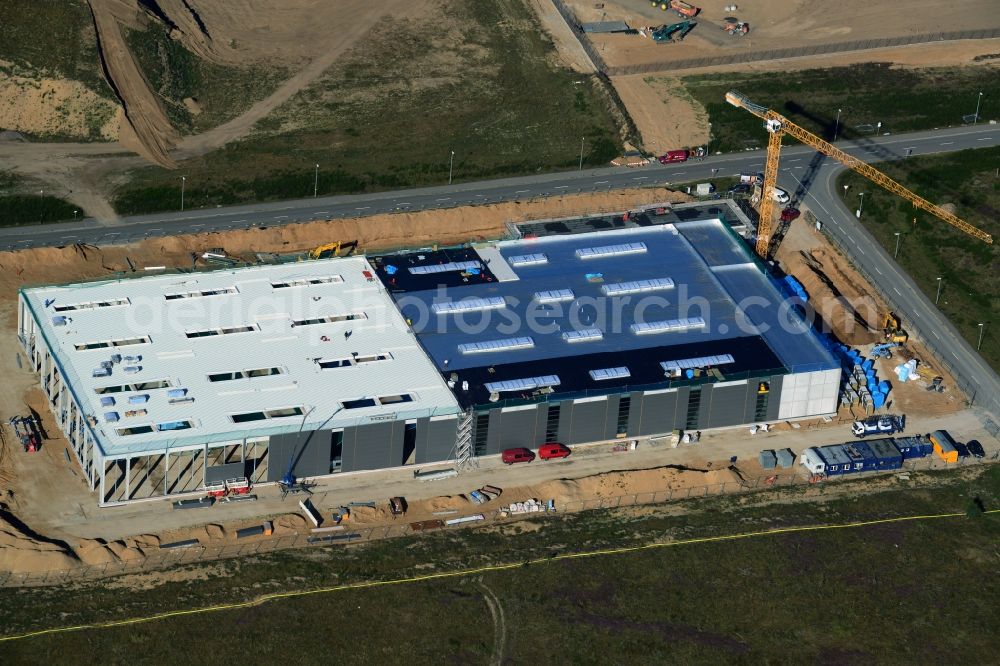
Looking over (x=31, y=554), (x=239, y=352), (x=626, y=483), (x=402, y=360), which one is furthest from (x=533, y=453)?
(x=31, y=554)

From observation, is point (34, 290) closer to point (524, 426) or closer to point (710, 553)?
point (524, 426)

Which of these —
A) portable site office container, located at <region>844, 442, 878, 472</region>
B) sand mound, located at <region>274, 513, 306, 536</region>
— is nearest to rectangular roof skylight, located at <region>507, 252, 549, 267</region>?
portable site office container, located at <region>844, 442, 878, 472</region>

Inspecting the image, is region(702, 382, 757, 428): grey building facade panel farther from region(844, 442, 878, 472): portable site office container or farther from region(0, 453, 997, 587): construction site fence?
region(844, 442, 878, 472): portable site office container

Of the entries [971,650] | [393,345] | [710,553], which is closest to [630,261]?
[393,345]

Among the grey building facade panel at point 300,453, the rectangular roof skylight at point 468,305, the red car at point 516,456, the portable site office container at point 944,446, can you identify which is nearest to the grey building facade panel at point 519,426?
the red car at point 516,456

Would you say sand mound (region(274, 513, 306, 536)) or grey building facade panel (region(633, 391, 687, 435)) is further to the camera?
grey building facade panel (region(633, 391, 687, 435))

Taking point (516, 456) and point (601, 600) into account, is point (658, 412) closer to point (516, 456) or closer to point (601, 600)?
point (516, 456)
